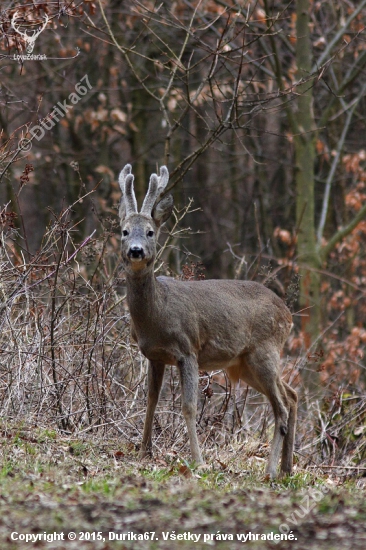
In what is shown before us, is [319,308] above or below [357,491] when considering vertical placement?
above

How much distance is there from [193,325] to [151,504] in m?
2.46

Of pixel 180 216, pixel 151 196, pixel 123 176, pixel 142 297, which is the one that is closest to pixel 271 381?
pixel 142 297

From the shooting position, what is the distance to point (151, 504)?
553 centimetres

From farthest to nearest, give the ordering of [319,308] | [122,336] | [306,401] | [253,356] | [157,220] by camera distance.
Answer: [319,308] < [306,401] < [122,336] < [253,356] < [157,220]

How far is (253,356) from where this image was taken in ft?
27.4

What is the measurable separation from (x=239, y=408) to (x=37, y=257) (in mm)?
2732

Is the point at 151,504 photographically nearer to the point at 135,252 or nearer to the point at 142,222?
the point at 135,252

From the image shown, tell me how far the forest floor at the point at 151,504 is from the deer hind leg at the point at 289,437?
0.62m

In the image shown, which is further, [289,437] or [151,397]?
[289,437]

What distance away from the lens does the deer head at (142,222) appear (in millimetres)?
7199

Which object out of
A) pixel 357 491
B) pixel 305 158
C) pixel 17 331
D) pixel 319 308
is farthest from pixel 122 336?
pixel 305 158

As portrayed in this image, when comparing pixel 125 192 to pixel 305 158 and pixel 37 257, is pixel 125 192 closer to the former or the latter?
pixel 37 257

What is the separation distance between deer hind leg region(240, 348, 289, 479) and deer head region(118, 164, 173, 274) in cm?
151

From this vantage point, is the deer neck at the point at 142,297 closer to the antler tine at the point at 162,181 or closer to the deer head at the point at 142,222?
the deer head at the point at 142,222
